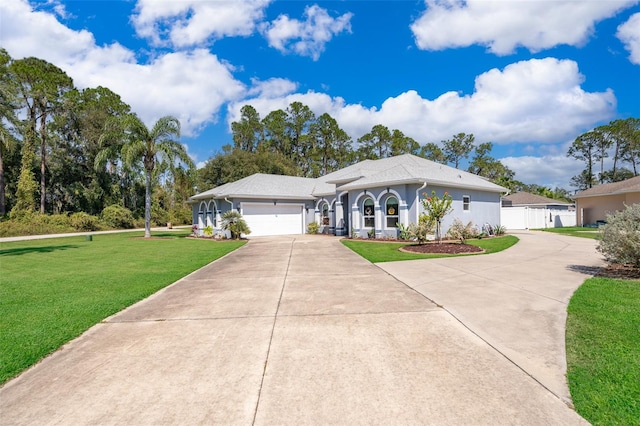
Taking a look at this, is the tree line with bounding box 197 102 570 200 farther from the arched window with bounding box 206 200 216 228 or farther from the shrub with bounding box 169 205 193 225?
the arched window with bounding box 206 200 216 228

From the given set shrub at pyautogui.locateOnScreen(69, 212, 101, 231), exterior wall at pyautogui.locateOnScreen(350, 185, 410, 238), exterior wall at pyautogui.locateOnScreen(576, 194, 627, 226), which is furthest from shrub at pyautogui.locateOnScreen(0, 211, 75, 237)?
exterior wall at pyautogui.locateOnScreen(576, 194, 627, 226)

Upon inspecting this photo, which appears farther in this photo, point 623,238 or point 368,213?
point 368,213

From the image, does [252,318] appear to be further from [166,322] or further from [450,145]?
[450,145]

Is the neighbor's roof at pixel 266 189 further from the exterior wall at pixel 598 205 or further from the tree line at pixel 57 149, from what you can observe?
the exterior wall at pixel 598 205

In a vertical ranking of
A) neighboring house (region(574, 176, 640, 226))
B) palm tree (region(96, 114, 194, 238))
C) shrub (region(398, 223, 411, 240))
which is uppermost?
palm tree (region(96, 114, 194, 238))

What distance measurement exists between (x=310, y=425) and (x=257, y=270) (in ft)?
23.3

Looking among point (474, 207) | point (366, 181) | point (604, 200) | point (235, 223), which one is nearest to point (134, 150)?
point (235, 223)

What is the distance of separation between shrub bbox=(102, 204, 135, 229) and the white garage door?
21444mm

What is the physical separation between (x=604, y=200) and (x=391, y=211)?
23372 millimetres

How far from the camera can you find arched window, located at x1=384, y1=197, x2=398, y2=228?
17812 mm

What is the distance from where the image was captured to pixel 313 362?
360 cm

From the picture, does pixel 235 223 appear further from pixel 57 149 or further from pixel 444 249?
pixel 57 149

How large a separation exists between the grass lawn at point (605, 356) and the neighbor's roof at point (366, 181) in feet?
37.8

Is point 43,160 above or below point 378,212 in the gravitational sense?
above
